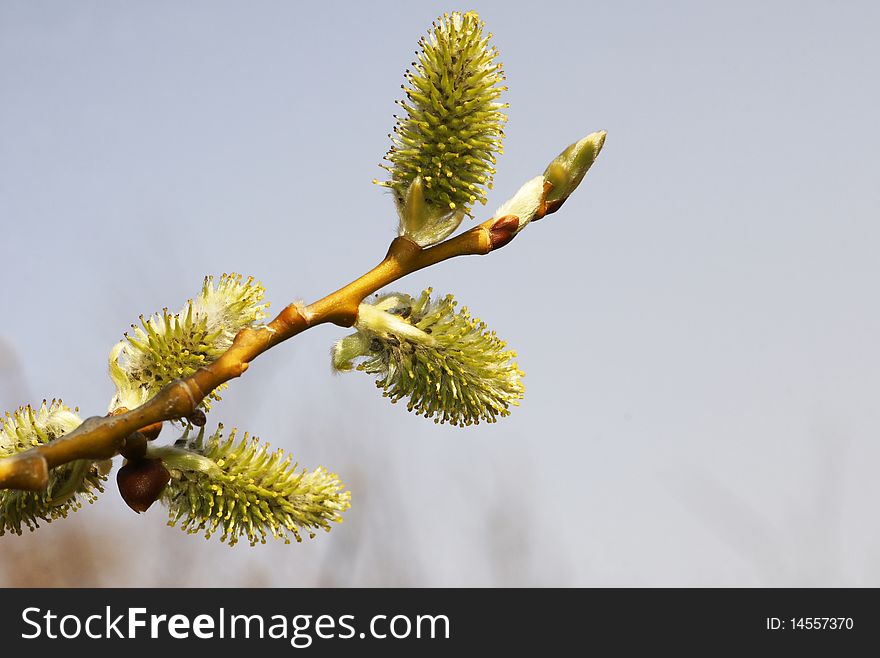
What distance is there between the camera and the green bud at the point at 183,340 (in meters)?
1.58

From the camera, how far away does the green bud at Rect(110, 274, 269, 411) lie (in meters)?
1.58

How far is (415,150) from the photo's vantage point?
161 cm

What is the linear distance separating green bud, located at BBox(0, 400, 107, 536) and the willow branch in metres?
0.14

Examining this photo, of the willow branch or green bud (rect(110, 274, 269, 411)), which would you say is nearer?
the willow branch

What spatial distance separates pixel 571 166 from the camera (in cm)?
164

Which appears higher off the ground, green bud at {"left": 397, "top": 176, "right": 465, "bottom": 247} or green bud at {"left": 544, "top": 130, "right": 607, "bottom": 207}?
green bud at {"left": 544, "top": 130, "right": 607, "bottom": 207}

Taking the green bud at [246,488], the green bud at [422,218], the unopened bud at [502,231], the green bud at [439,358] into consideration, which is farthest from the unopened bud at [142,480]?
the unopened bud at [502,231]

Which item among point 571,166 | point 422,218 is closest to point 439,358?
point 422,218

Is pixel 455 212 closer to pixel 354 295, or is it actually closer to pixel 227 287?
pixel 354 295

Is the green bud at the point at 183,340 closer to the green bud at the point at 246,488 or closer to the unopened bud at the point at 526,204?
the green bud at the point at 246,488

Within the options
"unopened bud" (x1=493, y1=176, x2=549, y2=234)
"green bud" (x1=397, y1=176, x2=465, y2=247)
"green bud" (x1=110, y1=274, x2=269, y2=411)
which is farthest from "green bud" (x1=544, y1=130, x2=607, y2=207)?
"green bud" (x1=110, y1=274, x2=269, y2=411)

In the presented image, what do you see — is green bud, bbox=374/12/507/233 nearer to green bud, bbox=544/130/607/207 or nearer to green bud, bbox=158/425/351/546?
green bud, bbox=544/130/607/207

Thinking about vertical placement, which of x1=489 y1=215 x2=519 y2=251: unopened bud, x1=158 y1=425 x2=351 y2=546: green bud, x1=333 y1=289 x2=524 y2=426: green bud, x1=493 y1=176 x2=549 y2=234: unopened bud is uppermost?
x1=493 y1=176 x2=549 y2=234: unopened bud
